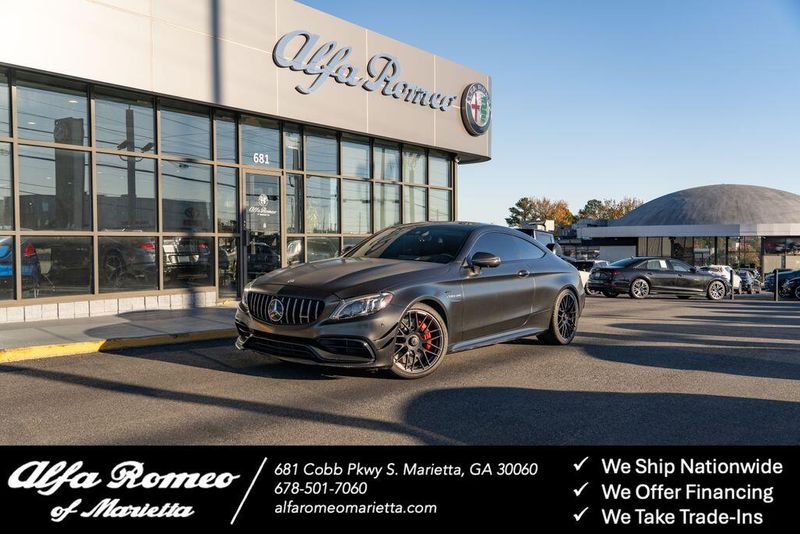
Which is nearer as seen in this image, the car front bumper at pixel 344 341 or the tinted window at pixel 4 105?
the car front bumper at pixel 344 341

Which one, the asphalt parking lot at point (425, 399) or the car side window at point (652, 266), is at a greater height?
the car side window at point (652, 266)

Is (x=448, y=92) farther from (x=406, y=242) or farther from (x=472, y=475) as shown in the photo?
(x=472, y=475)

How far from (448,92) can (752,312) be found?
9.47 meters

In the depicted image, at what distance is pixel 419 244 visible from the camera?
289 inches

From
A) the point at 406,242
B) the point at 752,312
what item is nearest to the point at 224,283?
the point at 406,242

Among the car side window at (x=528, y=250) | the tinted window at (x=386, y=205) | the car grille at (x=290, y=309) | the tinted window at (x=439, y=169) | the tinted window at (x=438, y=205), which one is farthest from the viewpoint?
the tinted window at (x=438, y=205)

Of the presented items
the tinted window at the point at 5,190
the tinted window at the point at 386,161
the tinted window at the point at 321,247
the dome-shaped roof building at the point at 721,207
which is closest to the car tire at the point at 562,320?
the tinted window at the point at 321,247

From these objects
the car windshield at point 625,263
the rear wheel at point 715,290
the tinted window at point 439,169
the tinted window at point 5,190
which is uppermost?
the tinted window at point 439,169

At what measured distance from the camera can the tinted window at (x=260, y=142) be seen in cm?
1353

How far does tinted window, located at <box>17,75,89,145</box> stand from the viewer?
10156 mm

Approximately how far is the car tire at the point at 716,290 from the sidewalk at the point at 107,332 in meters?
16.9

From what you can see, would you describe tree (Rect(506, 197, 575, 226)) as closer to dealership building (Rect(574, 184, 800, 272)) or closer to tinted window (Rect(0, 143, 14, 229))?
dealership building (Rect(574, 184, 800, 272))

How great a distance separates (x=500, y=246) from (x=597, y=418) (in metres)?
3.08

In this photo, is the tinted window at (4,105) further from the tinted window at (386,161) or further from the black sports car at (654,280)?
the black sports car at (654,280)
